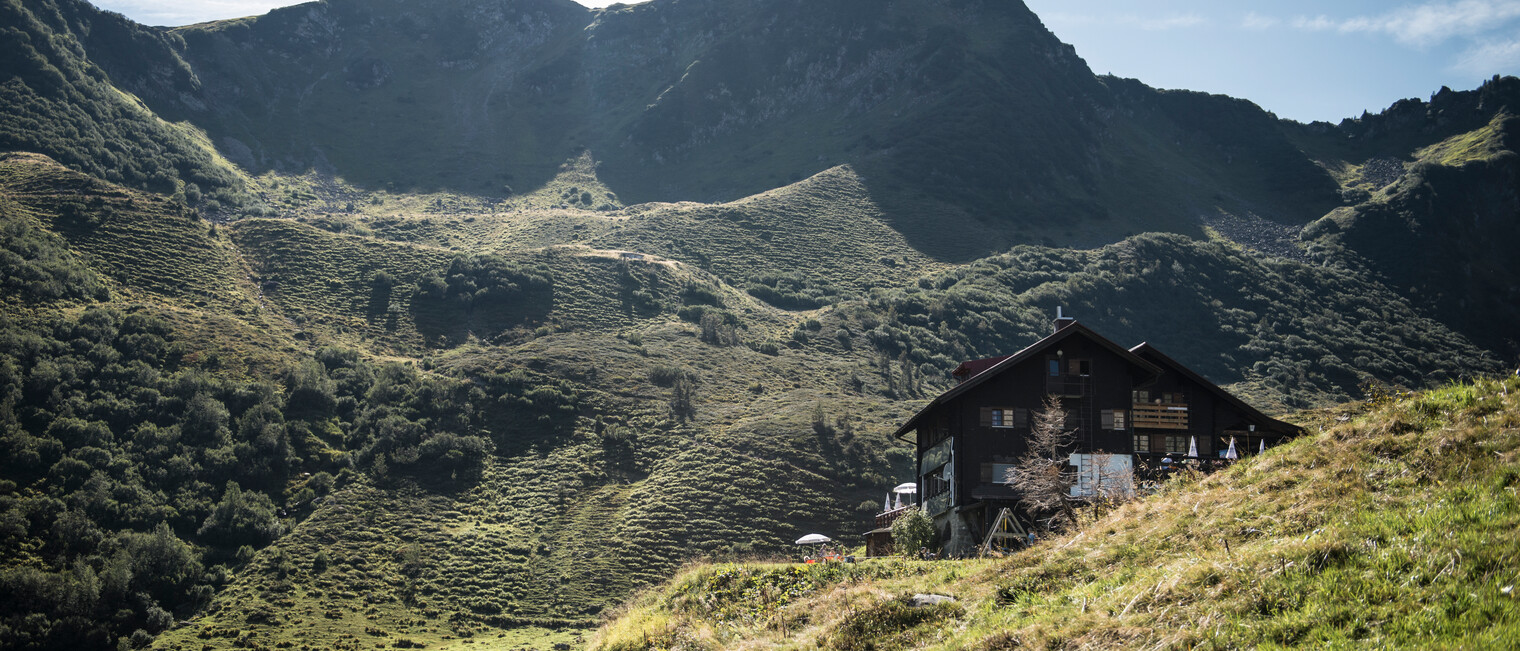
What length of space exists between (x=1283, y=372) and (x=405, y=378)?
10631cm

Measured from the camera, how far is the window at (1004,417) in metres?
40.9

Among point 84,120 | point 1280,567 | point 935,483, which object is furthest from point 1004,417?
point 84,120

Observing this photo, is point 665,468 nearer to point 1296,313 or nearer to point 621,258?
point 621,258

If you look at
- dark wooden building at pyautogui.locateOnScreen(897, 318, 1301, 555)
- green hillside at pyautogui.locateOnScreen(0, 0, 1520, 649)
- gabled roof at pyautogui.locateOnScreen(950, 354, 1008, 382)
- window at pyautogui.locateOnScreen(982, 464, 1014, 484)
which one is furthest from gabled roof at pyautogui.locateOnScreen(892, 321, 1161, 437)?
green hillside at pyautogui.locateOnScreen(0, 0, 1520, 649)

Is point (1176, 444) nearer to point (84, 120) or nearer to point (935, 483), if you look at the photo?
point (935, 483)

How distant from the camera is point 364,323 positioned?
389 ft

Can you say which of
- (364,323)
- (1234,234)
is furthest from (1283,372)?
(364,323)

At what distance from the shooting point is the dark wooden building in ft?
133

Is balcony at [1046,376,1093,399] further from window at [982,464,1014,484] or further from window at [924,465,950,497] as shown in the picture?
window at [924,465,950,497]

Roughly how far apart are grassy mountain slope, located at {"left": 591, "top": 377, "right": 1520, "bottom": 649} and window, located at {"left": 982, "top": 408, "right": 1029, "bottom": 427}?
63.1ft

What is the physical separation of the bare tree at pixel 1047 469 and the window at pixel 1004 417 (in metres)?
0.66

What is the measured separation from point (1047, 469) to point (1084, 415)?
716cm

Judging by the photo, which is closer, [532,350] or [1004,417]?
[1004,417]

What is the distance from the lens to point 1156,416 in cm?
4128
